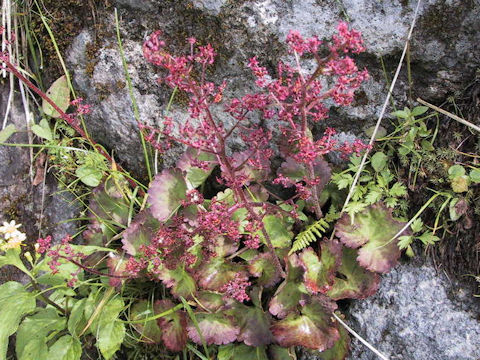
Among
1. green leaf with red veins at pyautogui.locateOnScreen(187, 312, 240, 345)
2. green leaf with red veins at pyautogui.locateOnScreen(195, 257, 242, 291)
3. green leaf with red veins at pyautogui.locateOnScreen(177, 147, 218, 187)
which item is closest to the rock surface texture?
green leaf with red veins at pyautogui.locateOnScreen(177, 147, 218, 187)

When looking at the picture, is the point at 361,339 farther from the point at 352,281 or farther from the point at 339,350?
the point at 352,281

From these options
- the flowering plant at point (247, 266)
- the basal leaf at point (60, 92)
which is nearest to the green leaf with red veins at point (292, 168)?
the flowering plant at point (247, 266)

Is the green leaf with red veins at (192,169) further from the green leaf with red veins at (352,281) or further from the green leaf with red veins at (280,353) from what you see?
the green leaf with red veins at (280,353)

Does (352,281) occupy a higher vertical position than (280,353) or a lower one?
higher

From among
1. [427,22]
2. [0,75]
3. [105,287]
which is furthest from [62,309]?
[427,22]

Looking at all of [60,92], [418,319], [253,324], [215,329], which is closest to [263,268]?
[253,324]
